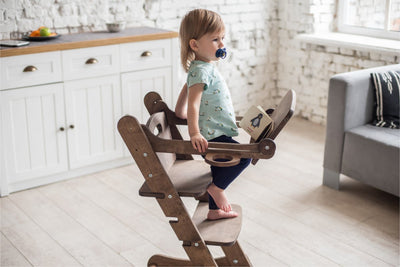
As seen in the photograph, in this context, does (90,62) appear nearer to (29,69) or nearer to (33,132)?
(29,69)

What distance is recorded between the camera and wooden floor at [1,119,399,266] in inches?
105

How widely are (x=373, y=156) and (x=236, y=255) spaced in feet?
3.98

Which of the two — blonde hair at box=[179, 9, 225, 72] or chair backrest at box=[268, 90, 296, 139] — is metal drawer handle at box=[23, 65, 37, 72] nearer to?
blonde hair at box=[179, 9, 225, 72]

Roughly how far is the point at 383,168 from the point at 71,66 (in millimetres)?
2086

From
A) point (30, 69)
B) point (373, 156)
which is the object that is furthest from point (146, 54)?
point (373, 156)

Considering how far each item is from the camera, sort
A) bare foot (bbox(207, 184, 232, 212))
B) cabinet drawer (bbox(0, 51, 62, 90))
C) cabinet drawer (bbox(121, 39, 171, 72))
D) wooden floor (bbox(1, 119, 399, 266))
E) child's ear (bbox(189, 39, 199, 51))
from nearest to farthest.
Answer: child's ear (bbox(189, 39, 199, 51)), bare foot (bbox(207, 184, 232, 212)), wooden floor (bbox(1, 119, 399, 266)), cabinet drawer (bbox(0, 51, 62, 90)), cabinet drawer (bbox(121, 39, 171, 72))

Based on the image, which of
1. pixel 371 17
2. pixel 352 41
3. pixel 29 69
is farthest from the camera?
pixel 371 17

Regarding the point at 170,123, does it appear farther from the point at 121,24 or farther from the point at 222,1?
the point at 222,1

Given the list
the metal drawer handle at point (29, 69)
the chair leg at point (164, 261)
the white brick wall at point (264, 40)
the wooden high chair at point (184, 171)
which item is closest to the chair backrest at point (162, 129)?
the wooden high chair at point (184, 171)

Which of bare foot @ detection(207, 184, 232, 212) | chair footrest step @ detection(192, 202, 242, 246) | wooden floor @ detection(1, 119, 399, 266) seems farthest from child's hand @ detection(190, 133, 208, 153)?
wooden floor @ detection(1, 119, 399, 266)

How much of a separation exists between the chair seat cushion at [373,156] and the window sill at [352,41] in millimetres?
1017

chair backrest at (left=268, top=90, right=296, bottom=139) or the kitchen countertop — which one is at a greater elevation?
the kitchen countertop

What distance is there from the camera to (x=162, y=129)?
2242 mm

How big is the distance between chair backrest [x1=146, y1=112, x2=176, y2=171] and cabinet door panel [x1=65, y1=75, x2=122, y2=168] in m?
1.41
